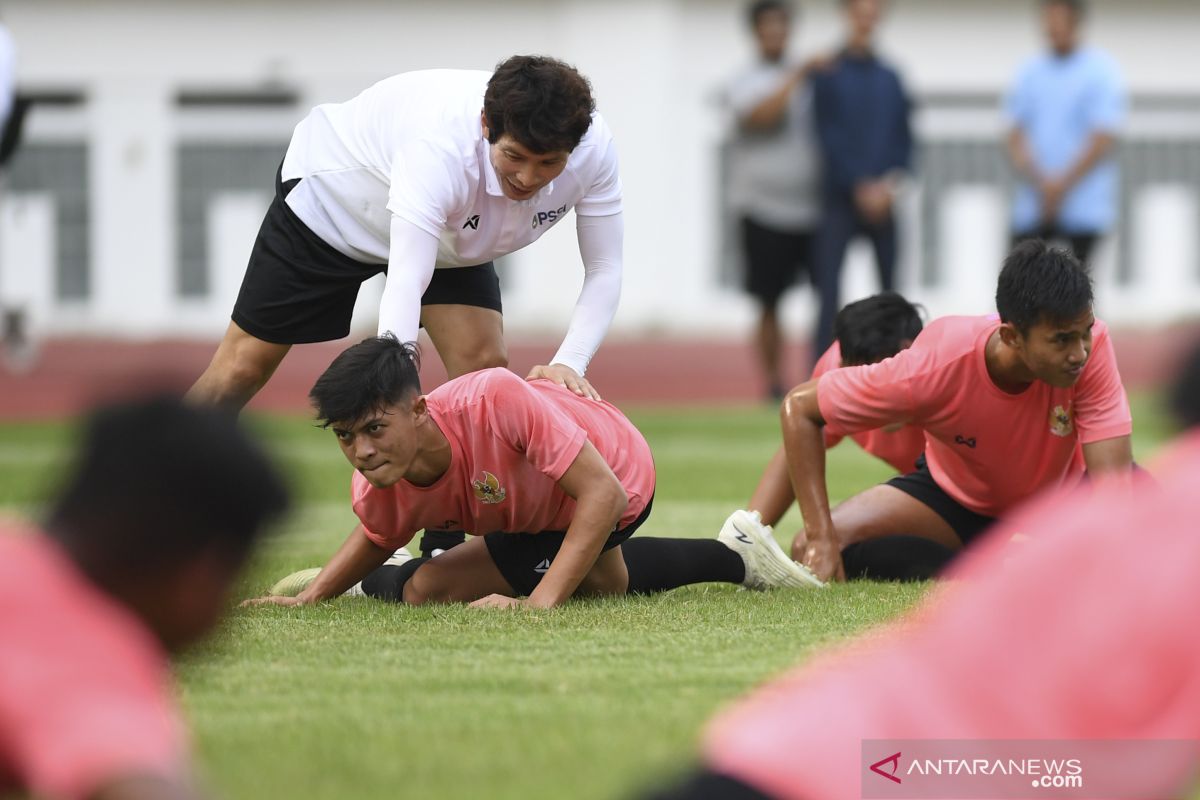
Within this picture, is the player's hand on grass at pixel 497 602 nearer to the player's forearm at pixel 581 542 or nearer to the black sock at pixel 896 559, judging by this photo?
the player's forearm at pixel 581 542

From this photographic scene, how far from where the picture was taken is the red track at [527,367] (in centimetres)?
1381

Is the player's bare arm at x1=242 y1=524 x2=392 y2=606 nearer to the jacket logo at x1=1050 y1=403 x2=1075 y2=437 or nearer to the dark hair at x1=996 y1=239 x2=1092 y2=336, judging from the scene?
the dark hair at x1=996 y1=239 x2=1092 y2=336

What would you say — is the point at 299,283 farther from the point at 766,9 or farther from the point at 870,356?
the point at 766,9

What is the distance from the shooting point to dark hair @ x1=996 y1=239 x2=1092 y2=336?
4.63 meters

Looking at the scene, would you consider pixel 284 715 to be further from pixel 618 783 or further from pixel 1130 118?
pixel 1130 118

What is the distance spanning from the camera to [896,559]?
5391 mm

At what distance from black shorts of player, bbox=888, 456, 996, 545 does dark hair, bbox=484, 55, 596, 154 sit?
5.63ft

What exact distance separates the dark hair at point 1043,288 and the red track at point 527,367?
8.28 m

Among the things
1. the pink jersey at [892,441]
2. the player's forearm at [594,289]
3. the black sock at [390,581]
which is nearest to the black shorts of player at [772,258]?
the pink jersey at [892,441]

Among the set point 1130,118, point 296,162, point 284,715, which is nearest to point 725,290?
point 1130,118

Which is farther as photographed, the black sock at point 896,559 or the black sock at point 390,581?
the black sock at point 896,559

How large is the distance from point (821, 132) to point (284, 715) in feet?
27.2

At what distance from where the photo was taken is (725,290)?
770 inches

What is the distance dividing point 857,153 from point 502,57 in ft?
28.0
